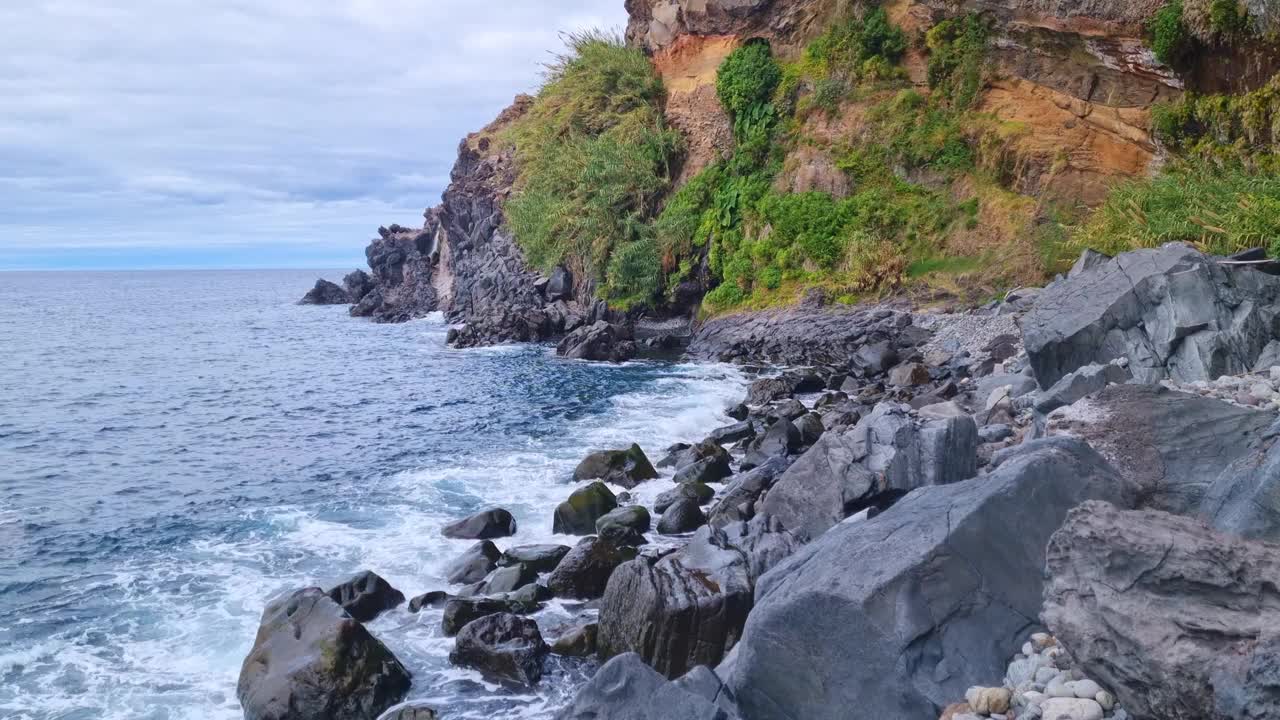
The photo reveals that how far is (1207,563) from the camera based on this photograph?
14.3ft

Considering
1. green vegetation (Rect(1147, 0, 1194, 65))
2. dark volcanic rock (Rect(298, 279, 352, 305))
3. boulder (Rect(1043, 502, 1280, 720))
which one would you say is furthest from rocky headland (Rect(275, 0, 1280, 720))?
dark volcanic rock (Rect(298, 279, 352, 305))

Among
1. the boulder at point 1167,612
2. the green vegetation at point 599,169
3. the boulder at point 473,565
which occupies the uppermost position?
the green vegetation at point 599,169

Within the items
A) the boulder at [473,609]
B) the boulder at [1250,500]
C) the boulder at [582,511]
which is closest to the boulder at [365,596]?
the boulder at [473,609]

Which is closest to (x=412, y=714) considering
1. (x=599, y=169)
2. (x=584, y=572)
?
(x=584, y=572)

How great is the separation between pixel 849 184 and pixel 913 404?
681 inches

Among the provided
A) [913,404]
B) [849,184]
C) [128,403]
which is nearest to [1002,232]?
[849,184]

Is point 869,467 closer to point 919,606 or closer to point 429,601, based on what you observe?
point 919,606

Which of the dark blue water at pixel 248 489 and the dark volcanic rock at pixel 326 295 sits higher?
the dark volcanic rock at pixel 326 295

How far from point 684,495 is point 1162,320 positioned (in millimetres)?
8008

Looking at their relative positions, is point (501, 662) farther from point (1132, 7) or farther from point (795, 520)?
point (1132, 7)

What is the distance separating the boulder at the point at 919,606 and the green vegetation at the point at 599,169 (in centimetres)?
3125

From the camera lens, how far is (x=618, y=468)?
16.5 metres

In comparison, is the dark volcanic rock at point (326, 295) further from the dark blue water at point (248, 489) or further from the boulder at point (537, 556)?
the boulder at point (537, 556)

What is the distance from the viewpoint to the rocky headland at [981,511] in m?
4.64
